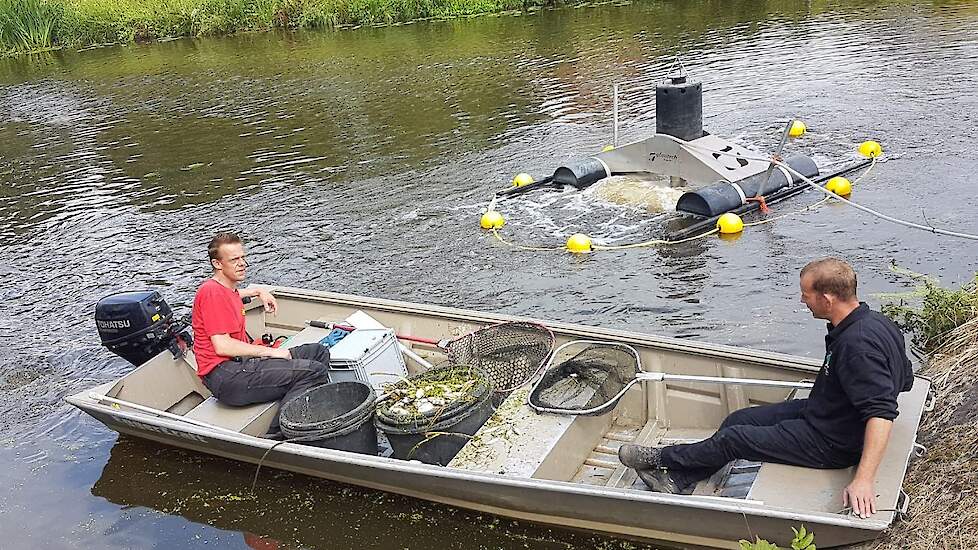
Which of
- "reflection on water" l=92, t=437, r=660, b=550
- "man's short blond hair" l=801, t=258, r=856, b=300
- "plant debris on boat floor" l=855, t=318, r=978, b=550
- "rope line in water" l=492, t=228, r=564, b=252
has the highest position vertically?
"man's short blond hair" l=801, t=258, r=856, b=300

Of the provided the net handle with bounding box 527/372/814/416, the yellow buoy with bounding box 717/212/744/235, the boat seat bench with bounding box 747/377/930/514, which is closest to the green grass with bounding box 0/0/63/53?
the yellow buoy with bounding box 717/212/744/235

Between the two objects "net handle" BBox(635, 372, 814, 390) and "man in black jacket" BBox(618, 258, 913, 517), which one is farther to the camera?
"net handle" BBox(635, 372, 814, 390)

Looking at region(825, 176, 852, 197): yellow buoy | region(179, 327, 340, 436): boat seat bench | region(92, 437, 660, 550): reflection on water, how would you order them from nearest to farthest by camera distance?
region(92, 437, 660, 550): reflection on water < region(179, 327, 340, 436): boat seat bench < region(825, 176, 852, 197): yellow buoy

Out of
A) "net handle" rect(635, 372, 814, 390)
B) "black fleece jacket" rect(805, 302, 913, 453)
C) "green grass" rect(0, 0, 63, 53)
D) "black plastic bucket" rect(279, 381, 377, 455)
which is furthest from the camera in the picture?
"green grass" rect(0, 0, 63, 53)

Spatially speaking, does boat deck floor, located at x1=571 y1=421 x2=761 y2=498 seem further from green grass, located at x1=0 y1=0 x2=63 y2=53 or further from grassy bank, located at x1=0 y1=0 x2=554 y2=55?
green grass, located at x1=0 y1=0 x2=63 y2=53

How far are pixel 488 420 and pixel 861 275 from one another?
5334mm

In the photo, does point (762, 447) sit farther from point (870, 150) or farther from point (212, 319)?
point (870, 150)

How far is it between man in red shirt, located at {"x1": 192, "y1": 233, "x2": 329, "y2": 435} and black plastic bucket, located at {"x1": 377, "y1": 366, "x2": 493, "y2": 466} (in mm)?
923

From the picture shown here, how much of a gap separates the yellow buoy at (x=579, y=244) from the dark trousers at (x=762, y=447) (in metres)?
5.63

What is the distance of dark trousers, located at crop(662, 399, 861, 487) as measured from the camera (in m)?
4.83

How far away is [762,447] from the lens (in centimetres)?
498

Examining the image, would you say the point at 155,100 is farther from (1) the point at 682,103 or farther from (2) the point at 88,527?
(2) the point at 88,527

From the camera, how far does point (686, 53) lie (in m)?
22.6

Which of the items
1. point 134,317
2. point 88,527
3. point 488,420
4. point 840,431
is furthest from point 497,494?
point 134,317
